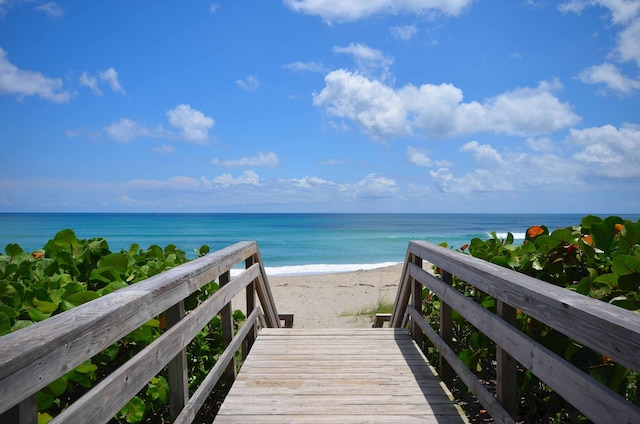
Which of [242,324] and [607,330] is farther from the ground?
[607,330]

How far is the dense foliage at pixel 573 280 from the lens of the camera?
1.75 m

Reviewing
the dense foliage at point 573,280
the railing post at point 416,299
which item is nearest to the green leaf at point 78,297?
the dense foliage at point 573,280

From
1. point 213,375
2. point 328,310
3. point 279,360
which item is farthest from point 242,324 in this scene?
point 328,310

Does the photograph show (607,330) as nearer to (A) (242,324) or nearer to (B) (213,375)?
(B) (213,375)

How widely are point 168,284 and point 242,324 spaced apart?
1824 mm

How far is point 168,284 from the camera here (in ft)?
6.40

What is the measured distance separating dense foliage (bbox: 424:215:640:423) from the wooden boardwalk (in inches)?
15.9

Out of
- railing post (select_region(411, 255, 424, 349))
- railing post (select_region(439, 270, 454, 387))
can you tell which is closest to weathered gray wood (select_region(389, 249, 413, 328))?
railing post (select_region(411, 255, 424, 349))

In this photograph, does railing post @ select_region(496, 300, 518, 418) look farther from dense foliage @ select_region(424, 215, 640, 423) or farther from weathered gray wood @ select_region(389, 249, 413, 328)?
weathered gray wood @ select_region(389, 249, 413, 328)

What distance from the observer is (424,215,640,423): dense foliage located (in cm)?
175

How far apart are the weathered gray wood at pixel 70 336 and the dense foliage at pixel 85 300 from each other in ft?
0.96

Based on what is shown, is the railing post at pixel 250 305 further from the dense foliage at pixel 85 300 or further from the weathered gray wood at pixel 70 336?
the weathered gray wood at pixel 70 336

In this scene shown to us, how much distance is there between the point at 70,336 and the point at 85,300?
2.94ft

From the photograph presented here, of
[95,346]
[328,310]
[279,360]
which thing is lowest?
[328,310]
